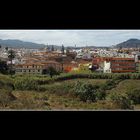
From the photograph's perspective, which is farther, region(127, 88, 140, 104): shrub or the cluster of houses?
region(127, 88, 140, 104): shrub

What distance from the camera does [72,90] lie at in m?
5.95

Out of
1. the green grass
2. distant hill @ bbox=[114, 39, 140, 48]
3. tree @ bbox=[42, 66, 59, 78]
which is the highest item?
distant hill @ bbox=[114, 39, 140, 48]

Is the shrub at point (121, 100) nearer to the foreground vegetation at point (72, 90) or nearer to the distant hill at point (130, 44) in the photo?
the foreground vegetation at point (72, 90)

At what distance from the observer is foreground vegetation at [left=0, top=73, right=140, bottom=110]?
18.6 ft

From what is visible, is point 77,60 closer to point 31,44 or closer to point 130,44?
point 31,44

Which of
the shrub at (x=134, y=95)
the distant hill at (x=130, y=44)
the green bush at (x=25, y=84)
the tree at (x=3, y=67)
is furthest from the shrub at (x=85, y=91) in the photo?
the tree at (x=3, y=67)

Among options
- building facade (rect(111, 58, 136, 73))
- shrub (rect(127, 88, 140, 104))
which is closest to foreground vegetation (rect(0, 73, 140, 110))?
shrub (rect(127, 88, 140, 104))

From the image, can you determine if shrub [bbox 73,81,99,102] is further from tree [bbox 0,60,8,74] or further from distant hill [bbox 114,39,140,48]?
tree [bbox 0,60,8,74]

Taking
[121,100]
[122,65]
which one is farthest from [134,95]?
[122,65]

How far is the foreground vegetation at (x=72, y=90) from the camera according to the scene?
5.67 m
